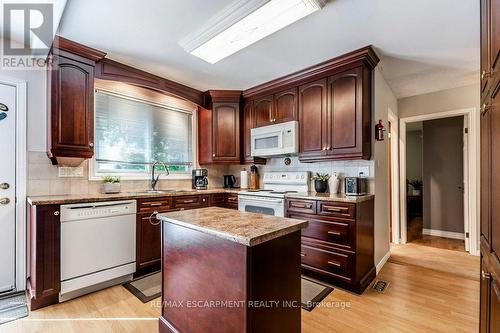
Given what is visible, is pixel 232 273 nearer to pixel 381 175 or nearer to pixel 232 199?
pixel 232 199

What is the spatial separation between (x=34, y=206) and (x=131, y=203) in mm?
772

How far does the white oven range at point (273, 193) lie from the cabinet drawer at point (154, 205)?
37.0 inches

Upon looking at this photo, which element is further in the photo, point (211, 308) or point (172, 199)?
point (172, 199)

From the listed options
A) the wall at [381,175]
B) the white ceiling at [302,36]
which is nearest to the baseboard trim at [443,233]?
the wall at [381,175]

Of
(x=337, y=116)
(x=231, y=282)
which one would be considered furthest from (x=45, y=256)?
(x=337, y=116)

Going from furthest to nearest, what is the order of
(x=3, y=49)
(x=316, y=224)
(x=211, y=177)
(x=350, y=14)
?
(x=211, y=177) → (x=316, y=224) → (x=3, y=49) → (x=350, y=14)

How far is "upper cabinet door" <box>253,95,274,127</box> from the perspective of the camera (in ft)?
11.5

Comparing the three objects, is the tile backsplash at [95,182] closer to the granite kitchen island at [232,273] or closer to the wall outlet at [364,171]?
the wall outlet at [364,171]

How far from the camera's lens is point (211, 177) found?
419cm

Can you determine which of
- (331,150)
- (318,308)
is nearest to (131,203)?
(318,308)

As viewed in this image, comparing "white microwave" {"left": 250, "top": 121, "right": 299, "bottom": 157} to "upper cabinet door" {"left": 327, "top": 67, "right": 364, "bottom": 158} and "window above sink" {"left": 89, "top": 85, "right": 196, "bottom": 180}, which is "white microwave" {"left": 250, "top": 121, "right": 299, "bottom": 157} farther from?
"window above sink" {"left": 89, "top": 85, "right": 196, "bottom": 180}

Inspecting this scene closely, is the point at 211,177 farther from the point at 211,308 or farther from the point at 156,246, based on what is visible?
the point at 211,308

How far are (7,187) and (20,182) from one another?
10cm

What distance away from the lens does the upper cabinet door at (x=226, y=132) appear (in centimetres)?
382
